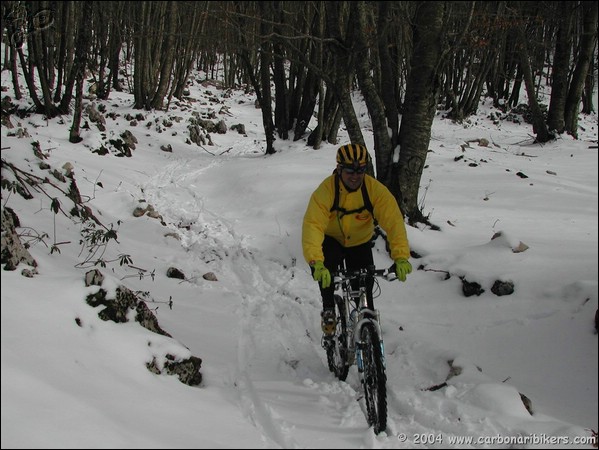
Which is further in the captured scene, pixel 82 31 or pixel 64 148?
pixel 64 148

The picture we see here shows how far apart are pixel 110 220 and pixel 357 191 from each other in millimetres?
5707

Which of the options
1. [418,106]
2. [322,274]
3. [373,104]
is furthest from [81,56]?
[322,274]

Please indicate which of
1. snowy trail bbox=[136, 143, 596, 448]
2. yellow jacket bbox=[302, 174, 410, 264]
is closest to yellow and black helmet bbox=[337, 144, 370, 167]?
yellow jacket bbox=[302, 174, 410, 264]

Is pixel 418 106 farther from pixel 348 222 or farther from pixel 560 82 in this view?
pixel 560 82

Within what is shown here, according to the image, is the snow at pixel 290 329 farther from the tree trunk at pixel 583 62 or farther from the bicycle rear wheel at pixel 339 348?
the tree trunk at pixel 583 62

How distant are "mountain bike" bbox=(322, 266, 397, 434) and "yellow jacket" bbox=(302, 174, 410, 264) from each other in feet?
1.02

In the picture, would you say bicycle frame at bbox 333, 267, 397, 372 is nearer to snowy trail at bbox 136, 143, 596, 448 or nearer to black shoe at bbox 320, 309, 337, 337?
black shoe at bbox 320, 309, 337, 337

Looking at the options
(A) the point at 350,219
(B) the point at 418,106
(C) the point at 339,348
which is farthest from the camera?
(B) the point at 418,106

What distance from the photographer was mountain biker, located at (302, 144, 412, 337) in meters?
3.68

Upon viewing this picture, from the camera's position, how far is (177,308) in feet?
18.1

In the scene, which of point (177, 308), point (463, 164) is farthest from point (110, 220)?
point (463, 164)

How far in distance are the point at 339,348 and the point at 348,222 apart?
1181 millimetres

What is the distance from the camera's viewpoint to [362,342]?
3582mm

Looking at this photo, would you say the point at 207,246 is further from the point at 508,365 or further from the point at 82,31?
the point at 82,31
